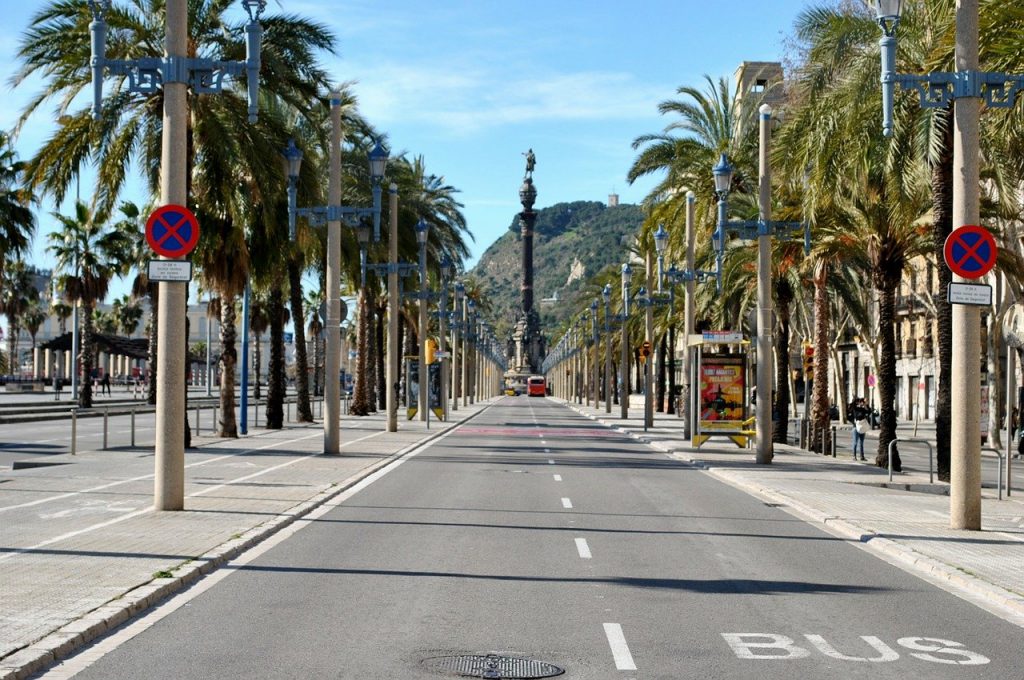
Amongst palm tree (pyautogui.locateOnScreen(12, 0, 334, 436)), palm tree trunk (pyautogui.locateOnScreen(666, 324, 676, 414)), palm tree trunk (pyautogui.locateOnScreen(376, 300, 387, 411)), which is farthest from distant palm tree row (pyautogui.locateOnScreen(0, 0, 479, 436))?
palm tree trunk (pyautogui.locateOnScreen(666, 324, 676, 414))

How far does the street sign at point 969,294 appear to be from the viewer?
15516 millimetres

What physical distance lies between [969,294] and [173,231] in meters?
9.59

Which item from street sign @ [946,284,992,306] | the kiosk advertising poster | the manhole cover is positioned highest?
street sign @ [946,284,992,306]

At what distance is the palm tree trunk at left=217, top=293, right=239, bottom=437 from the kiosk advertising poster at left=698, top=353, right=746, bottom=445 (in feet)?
43.6

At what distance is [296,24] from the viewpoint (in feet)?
105

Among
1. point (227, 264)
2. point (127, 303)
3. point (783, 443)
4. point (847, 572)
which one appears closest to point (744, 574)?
point (847, 572)

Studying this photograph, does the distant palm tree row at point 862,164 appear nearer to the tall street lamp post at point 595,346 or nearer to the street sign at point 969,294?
the street sign at point 969,294

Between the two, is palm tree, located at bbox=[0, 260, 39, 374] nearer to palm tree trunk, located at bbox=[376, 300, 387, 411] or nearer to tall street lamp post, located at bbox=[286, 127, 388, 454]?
palm tree trunk, located at bbox=[376, 300, 387, 411]

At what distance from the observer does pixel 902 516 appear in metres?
18.2

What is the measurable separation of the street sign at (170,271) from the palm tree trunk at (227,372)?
69.7ft

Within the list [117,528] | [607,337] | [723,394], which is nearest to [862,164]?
[723,394]

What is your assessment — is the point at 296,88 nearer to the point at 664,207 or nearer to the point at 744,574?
the point at 664,207

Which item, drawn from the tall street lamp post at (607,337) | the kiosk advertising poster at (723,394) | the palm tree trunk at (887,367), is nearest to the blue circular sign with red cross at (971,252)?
the palm tree trunk at (887,367)

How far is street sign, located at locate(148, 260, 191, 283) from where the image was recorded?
15953 mm
